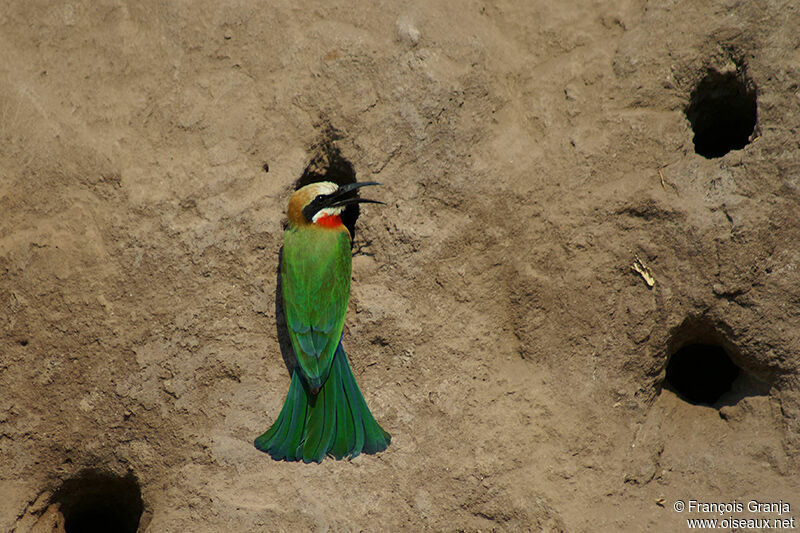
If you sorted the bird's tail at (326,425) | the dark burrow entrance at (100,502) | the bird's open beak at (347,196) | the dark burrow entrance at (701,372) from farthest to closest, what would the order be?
1. the dark burrow entrance at (701,372)
2. the dark burrow entrance at (100,502)
3. the bird's open beak at (347,196)
4. the bird's tail at (326,425)

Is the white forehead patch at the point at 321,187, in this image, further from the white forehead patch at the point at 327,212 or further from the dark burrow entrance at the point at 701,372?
the dark burrow entrance at the point at 701,372

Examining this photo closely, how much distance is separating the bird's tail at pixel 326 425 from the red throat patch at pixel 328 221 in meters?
0.53

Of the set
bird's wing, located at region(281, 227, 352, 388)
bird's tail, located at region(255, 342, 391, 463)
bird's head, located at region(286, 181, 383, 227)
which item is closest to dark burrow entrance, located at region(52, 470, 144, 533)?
bird's tail, located at region(255, 342, 391, 463)

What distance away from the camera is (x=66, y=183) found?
10.2 ft

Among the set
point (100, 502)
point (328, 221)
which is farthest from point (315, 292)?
point (100, 502)

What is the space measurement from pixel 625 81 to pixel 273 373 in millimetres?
1926

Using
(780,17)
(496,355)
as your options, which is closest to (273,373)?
(496,355)

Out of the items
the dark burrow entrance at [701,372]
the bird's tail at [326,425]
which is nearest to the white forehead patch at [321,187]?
the bird's tail at [326,425]

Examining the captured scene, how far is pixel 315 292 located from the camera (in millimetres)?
3035

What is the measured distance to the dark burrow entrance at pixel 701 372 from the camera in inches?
136

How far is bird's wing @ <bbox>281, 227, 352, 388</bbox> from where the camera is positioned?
2.96 metres

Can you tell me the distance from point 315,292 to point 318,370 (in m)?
0.32

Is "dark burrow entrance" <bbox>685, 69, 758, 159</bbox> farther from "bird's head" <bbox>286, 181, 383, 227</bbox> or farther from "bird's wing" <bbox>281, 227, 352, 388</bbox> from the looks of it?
"bird's wing" <bbox>281, 227, 352, 388</bbox>

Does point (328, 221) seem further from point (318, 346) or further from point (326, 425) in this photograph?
point (326, 425)
